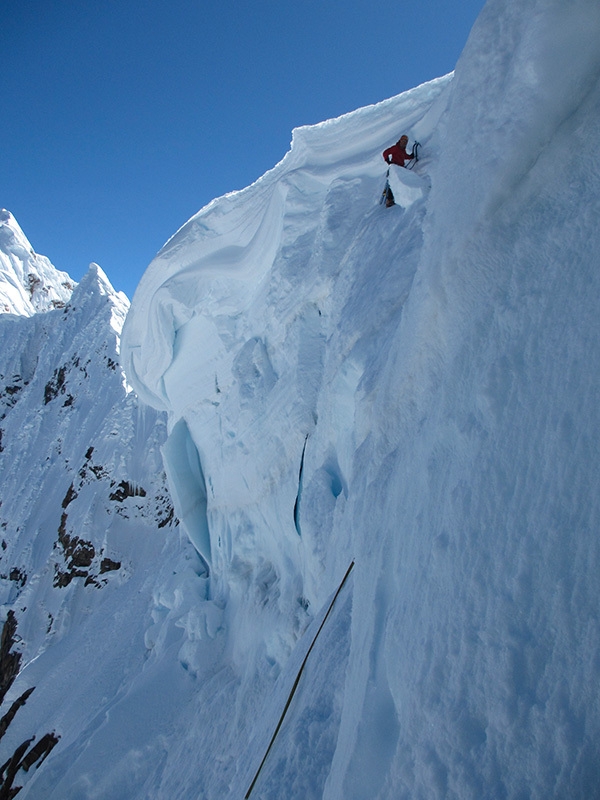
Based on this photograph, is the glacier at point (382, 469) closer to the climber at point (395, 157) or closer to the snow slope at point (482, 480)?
the snow slope at point (482, 480)

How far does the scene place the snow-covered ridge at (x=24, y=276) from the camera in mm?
31281

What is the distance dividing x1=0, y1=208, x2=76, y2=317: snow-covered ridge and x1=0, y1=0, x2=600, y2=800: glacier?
2824cm

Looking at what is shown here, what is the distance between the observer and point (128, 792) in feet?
14.7

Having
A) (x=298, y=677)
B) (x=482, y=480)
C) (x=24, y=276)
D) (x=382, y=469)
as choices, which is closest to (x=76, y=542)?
(x=298, y=677)

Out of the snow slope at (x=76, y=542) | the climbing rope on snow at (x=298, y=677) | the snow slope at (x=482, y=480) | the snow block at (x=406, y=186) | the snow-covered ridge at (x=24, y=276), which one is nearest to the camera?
the snow slope at (x=482, y=480)

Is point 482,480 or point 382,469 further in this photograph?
point 382,469

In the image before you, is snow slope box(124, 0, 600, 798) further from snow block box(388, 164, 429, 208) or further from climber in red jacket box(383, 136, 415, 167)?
climber in red jacket box(383, 136, 415, 167)

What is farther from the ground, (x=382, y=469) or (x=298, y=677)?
(x=382, y=469)

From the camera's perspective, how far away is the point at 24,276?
3338 centimetres

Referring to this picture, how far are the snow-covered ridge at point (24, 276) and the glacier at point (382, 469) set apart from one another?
28236 millimetres

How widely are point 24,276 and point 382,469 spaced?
38652 mm

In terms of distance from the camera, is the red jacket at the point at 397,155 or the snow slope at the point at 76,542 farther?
the snow slope at the point at 76,542

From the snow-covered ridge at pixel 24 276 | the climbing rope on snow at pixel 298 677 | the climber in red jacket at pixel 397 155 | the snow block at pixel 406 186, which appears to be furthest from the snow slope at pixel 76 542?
the climber in red jacket at pixel 397 155

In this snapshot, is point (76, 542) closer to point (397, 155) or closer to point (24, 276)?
point (397, 155)
